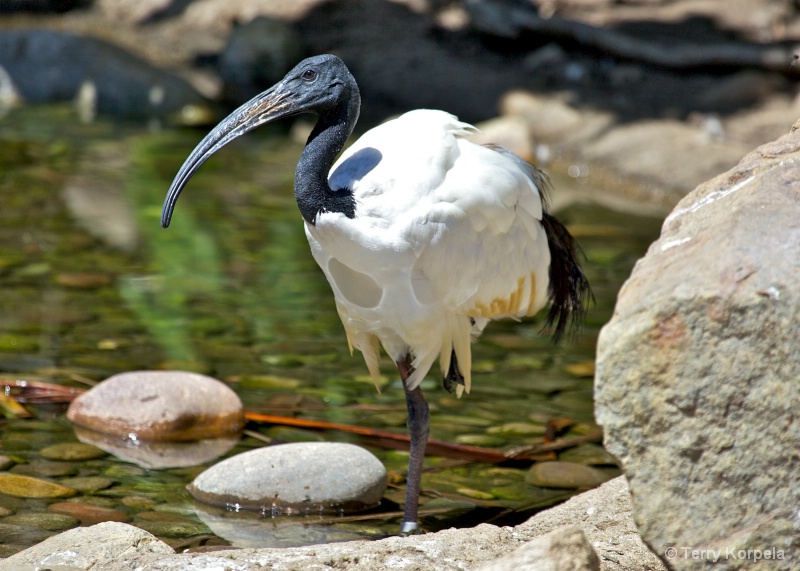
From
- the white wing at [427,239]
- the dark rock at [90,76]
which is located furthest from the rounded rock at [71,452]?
the dark rock at [90,76]

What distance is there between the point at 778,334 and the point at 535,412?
10.2ft

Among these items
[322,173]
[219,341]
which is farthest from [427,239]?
[219,341]

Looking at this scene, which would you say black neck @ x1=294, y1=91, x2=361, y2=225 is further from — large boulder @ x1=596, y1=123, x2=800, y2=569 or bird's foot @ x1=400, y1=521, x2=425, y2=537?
large boulder @ x1=596, y1=123, x2=800, y2=569

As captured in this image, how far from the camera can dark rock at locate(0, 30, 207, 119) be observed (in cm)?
1259

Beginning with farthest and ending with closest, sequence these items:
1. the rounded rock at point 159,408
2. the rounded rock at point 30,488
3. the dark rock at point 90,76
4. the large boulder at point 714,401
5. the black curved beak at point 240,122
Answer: the dark rock at point 90,76
the rounded rock at point 159,408
the rounded rock at point 30,488
the black curved beak at point 240,122
the large boulder at point 714,401

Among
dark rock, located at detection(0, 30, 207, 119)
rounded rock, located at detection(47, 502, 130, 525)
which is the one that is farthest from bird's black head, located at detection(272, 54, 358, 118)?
dark rock, located at detection(0, 30, 207, 119)

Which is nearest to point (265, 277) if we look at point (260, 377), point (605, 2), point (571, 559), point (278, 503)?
point (260, 377)

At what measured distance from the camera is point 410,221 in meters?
4.04

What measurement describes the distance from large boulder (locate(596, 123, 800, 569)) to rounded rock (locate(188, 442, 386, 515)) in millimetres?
2006

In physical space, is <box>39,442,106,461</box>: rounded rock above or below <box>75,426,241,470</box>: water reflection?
above

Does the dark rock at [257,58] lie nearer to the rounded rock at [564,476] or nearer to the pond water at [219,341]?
the pond water at [219,341]

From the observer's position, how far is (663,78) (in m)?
11.8

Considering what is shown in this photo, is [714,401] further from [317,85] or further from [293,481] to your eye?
[293,481]

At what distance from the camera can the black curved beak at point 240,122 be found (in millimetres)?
4289
